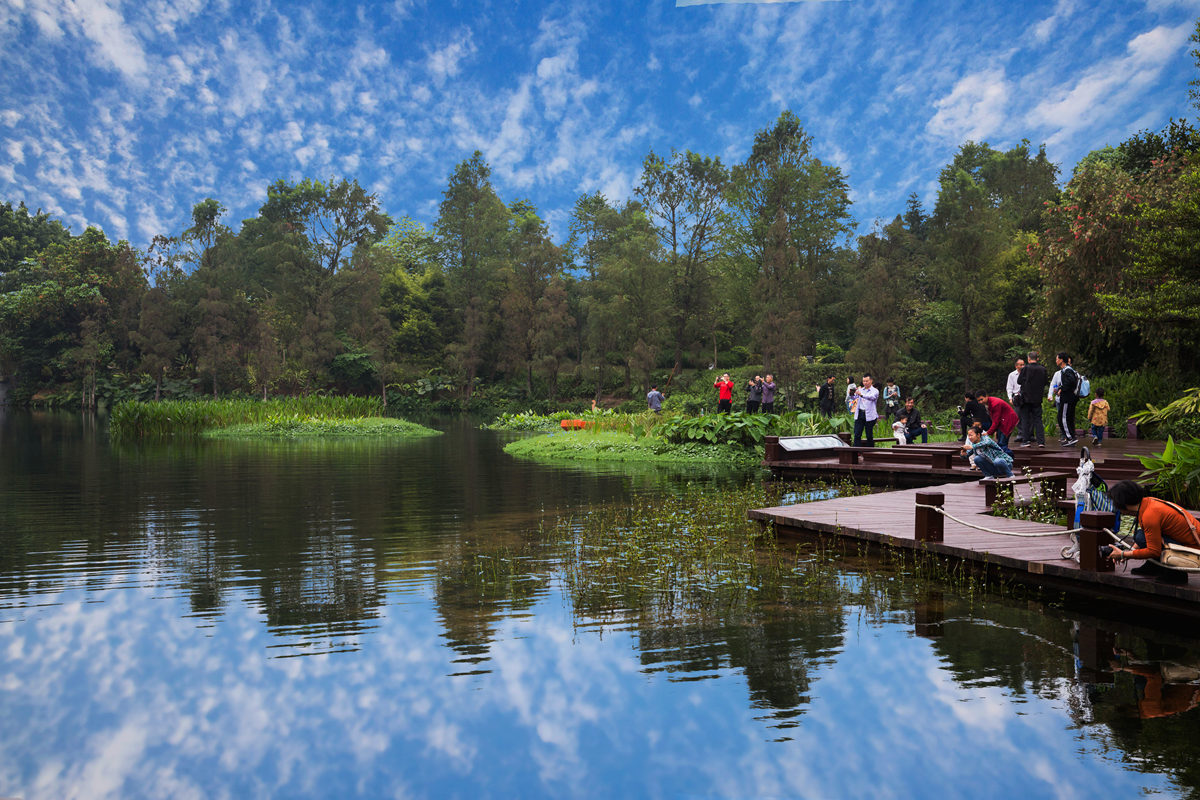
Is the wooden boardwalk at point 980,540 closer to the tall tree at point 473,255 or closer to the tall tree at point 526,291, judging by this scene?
the tall tree at point 526,291

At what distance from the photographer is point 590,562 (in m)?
8.59

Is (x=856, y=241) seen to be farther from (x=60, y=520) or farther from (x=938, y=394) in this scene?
(x=60, y=520)

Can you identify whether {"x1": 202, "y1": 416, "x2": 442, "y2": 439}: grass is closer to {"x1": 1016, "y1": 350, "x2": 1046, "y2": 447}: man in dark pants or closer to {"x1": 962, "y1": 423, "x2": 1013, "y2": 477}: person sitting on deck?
{"x1": 1016, "y1": 350, "x2": 1046, "y2": 447}: man in dark pants

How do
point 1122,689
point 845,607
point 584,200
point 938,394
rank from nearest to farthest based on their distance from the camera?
point 1122,689
point 845,607
point 938,394
point 584,200

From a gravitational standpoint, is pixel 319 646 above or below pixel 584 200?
below

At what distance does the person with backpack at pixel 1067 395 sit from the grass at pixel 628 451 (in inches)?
255

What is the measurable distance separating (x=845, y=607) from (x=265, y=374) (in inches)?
1689

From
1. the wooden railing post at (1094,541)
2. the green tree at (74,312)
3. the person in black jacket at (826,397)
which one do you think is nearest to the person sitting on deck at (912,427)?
the person in black jacket at (826,397)

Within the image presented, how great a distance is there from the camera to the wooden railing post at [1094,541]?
6.89 meters

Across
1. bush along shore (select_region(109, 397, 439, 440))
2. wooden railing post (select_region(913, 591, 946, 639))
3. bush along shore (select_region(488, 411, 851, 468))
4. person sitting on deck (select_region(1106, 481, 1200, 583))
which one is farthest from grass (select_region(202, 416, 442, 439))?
person sitting on deck (select_region(1106, 481, 1200, 583))

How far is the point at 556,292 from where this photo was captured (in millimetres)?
50406

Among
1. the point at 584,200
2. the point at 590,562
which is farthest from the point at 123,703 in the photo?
the point at 584,200

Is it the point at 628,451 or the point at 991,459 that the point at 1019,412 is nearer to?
the point at 991,459

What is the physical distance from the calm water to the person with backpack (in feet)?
30.7
